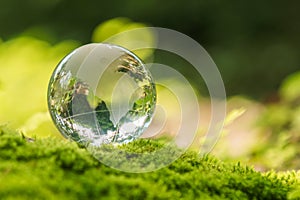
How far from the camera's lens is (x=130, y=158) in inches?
81.1

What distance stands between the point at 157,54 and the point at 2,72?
213 inches

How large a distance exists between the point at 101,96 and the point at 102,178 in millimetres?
497

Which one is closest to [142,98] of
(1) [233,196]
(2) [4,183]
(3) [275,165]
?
(1) [233,196]

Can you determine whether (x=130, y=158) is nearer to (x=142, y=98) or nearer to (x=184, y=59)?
(x=142, y=98)

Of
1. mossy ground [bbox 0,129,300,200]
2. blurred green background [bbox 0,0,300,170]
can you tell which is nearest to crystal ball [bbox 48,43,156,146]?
mossy ground [bbox 0,129,300,200]

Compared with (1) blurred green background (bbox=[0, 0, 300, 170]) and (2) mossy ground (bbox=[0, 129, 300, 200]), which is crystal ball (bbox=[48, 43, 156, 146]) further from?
(1) blurred green background (bbox=[0, 0, 300, 170])

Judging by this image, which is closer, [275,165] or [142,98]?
[142,98]

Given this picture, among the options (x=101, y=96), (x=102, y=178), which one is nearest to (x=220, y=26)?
(x=101, y=96)

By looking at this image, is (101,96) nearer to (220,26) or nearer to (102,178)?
(102,178)

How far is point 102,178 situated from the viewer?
5.98ft

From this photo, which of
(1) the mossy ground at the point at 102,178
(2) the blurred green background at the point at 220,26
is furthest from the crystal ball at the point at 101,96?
(2) the blurred green background at the point at 220,26

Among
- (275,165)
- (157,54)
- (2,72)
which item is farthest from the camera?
(157,54)

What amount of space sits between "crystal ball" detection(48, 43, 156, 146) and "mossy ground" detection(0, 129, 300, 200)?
104 millimetres

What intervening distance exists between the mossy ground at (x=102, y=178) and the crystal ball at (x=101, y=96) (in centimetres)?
10
